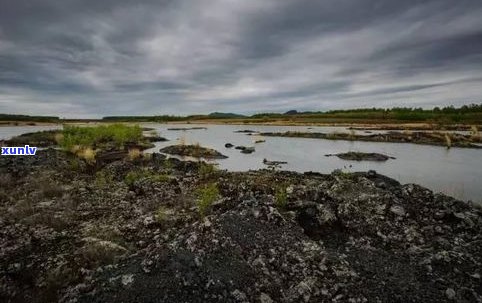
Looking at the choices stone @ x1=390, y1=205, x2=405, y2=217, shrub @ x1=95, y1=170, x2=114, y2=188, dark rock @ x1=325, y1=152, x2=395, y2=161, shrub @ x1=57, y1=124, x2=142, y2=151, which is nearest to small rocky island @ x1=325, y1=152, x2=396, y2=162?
dark rock @ x1=325, y1=152, x2=395, y2=161

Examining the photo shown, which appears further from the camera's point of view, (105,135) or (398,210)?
(105,135)

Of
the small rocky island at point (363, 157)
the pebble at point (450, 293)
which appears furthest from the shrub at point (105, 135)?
the pebble at point (450, 293)

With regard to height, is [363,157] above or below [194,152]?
below

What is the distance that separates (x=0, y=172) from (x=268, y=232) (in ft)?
61.1

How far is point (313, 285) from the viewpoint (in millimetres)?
8297

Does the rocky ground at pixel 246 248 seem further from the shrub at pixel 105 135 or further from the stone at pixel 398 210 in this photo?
the shrub at pixel 105 135

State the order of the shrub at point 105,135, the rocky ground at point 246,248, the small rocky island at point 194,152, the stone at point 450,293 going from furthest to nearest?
the shrub at point 105,135
the small rocky island at point 194,152
the rocky ground at point 246,248
the stone at point 450,293

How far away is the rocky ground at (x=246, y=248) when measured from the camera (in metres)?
7.95

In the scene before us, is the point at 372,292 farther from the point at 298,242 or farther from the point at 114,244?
the point at 114,244

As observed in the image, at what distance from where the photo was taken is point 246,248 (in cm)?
933

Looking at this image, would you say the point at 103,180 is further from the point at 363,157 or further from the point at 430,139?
the point at 430,139

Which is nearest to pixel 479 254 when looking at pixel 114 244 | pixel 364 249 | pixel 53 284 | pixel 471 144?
pixel 364 249

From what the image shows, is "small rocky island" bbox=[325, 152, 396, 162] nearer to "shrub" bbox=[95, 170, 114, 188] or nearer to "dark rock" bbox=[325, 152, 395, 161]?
"dark rock" bbox=[325, 152, 395, 161]

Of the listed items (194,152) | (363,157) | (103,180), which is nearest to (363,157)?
(363,157)
